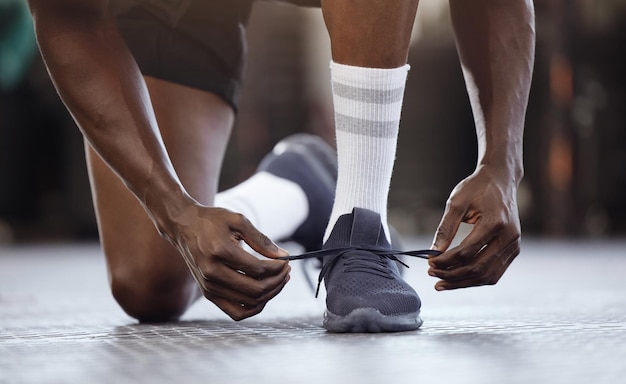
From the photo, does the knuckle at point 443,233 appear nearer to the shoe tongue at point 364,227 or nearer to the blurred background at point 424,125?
the shoe tongue at point 364,227

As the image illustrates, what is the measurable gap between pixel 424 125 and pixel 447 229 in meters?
6.18

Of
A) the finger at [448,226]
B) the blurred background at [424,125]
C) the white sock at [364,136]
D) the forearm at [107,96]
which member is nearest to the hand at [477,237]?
the finger at [448,226]

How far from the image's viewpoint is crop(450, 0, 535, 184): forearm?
3.82ft

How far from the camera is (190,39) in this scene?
1.57 meters

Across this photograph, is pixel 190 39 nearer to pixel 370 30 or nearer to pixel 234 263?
pixel 370 30

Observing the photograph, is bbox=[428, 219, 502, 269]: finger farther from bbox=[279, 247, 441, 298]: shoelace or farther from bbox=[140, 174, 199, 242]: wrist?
bbox=[140, 174, 199, 242]: wrist

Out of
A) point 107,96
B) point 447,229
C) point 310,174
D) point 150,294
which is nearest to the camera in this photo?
point 447,229

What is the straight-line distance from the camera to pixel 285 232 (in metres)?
1.57

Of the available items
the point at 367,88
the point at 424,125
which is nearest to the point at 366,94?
the point at 367,88

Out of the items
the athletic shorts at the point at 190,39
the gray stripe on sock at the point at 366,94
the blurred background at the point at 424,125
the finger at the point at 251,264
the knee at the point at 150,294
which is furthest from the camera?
the blurred background at the point at 424,125

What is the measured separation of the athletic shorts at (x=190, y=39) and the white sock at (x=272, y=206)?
17 cm

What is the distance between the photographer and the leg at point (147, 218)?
4.61ft

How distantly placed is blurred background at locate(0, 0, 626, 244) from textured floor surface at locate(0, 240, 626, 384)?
168 inches

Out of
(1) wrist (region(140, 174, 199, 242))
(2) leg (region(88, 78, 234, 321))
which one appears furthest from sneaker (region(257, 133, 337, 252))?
(1) wrist (region(140, 174, 199, 242))
